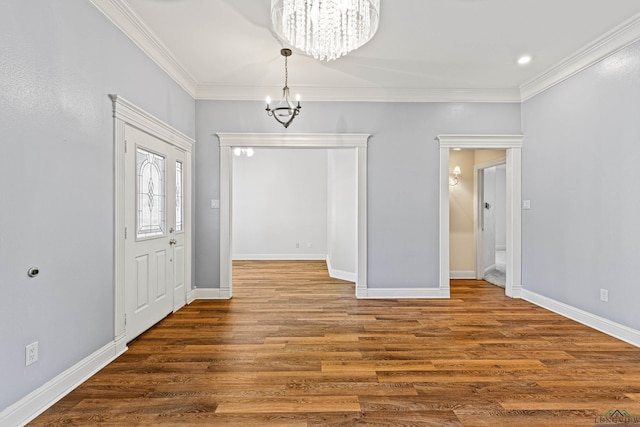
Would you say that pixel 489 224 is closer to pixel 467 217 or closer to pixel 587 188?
pixel 467 217

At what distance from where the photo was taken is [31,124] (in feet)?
6.13

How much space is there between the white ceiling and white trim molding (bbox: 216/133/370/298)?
1.82ft

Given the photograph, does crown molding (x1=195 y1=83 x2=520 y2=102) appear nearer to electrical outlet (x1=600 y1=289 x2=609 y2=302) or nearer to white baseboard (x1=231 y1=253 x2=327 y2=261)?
electrical outlet (x1=600 y1=289 x2=609 y2=302)

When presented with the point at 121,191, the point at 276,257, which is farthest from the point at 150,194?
the point at 276,257

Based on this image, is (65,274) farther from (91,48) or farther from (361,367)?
(361,367)

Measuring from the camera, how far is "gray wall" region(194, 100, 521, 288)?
4.46 metres

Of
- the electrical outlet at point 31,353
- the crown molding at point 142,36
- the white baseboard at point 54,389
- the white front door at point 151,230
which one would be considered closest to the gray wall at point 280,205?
the white front door at point 151,230

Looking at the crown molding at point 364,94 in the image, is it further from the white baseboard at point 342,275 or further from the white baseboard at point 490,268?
the white baseboard at point 490,268

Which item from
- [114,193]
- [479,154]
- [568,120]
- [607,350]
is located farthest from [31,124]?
[479,154]

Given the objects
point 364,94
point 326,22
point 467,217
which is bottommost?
point 467,217

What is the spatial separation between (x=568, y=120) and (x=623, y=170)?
3.06ft

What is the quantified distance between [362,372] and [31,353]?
2.16 meters

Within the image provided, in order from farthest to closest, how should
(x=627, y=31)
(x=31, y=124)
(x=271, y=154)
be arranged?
(x=271, y=154) < (x=627, y=31) < (x=31, y=124)

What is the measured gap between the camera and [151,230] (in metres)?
3.31
